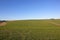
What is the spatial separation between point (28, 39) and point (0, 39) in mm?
3428

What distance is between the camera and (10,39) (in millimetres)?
13672

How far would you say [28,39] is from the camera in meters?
13.9

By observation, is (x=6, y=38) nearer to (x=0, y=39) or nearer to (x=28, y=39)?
(x=0, y=39)

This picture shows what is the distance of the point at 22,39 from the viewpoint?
44.2 ft

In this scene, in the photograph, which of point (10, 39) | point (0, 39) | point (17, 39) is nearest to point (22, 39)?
point (17, 39)

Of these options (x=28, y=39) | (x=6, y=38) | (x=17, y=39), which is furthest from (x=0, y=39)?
(x=28, y=39)

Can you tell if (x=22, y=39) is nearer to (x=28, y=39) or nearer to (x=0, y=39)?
(x=28, y=39)

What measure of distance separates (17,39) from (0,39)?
6.89ft

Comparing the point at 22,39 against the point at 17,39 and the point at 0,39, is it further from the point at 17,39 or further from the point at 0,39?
the point at 0,39

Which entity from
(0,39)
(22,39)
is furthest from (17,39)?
(0,39)

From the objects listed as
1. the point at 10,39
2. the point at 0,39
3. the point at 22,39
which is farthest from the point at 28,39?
the point at 0,39

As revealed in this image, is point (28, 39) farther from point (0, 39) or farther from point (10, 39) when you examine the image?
point (0, 39)

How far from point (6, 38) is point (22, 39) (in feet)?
7.01

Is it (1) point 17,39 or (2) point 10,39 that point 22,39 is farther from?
(2) point 10,39
